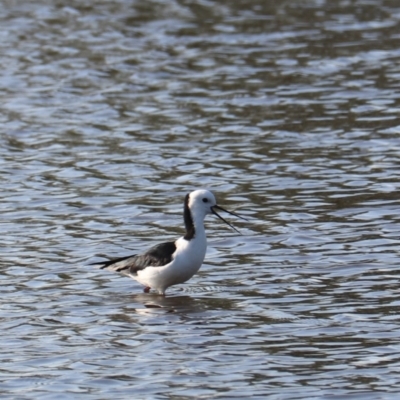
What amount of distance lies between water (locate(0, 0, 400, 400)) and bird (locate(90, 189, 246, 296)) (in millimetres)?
242

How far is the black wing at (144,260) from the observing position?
11.7 metres

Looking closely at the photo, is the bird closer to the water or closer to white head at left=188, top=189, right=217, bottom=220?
white head at left=188, top=189, right=217, bottom=220

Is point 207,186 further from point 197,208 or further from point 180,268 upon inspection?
point 180,268

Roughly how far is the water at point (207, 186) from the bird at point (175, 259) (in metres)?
0.24

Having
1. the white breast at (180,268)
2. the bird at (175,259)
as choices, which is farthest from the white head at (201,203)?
the white breast at (180,268)

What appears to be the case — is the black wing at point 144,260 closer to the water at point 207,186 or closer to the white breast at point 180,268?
the white breast at point 180,268

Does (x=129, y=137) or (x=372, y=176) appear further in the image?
(x=129, y=137)

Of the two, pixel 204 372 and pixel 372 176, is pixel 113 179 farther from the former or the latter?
pixel 204 372

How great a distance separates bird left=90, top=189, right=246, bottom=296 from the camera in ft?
37.7

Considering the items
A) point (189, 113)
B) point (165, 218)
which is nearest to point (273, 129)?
point (189, 113)

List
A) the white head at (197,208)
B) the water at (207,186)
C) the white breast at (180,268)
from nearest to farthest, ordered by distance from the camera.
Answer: the water at (207,186) → the white breast at (180,268) → the white head at (197,208)

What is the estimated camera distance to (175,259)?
11492mm

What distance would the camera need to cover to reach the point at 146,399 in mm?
8719

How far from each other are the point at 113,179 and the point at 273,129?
3.24 metres
